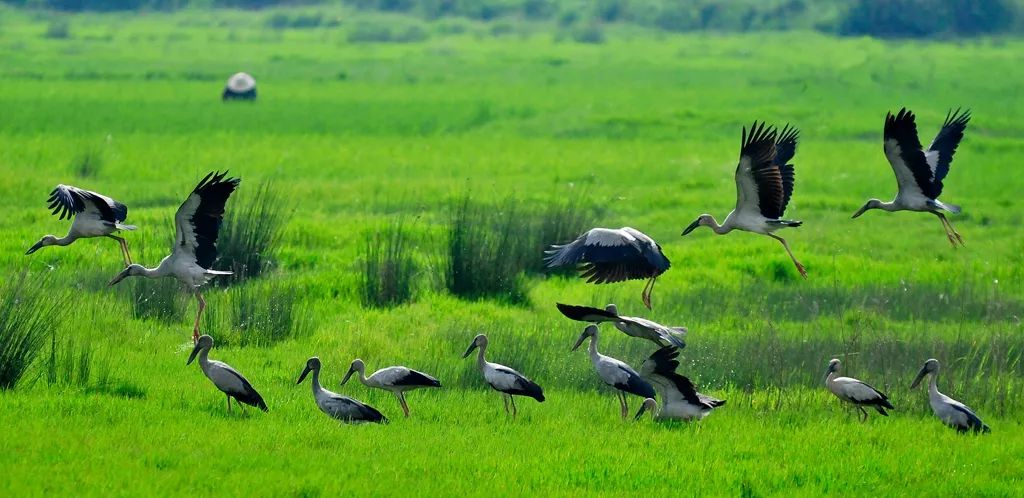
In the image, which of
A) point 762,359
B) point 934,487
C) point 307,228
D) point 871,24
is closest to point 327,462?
point 934,487

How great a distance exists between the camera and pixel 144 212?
68.3 feet

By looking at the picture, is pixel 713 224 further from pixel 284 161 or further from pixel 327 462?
pixel 284 161

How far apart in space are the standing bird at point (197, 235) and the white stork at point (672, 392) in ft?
10.3

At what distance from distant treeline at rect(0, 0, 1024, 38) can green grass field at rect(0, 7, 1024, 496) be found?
22041 mm

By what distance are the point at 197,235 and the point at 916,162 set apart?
5614 mm

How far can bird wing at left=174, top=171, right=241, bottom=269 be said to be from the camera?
37.6ft

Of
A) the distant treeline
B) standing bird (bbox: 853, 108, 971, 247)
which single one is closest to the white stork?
standing bird (bbox: 853, 108, 971, 247)

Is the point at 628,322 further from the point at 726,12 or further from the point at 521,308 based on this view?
the point at 726,12

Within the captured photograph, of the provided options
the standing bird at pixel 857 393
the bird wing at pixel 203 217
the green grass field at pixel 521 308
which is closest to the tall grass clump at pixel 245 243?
the green grass field at pixel 521 308

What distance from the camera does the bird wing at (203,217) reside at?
11469 millimetres

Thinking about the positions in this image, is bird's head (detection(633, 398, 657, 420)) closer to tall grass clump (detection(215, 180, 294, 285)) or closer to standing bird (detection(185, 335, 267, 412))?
standing bird (detection(185, 335, 267, 412))

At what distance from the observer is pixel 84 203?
1337cm

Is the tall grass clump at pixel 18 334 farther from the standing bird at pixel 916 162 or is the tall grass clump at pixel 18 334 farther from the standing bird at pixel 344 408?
A: the standing bird at pixel 916 162

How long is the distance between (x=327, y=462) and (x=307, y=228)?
35.6 ft
